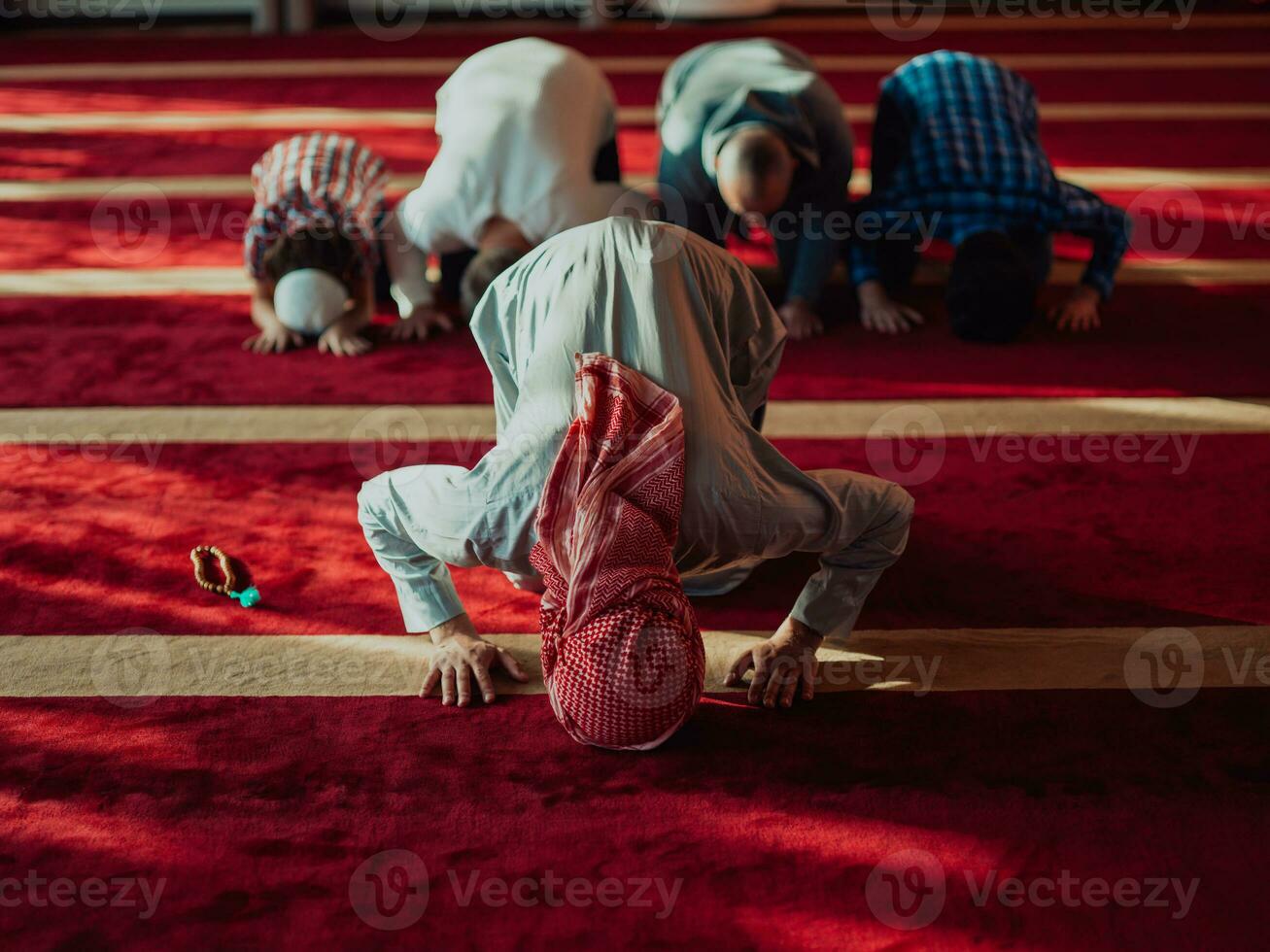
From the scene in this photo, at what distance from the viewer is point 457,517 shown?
1.57 metres

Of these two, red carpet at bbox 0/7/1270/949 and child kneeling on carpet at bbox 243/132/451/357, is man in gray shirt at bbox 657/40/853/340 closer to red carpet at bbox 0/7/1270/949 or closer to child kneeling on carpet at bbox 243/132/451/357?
red carpet at bbox 0/7/1270/949

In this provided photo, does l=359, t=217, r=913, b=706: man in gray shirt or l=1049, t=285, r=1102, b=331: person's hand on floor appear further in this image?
l=1049, t=285, r=1102, b=331: person's hand on floor

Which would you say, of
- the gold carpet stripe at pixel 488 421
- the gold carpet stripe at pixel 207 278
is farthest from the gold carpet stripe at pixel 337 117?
the gold carpet stripe at pixel 488 421

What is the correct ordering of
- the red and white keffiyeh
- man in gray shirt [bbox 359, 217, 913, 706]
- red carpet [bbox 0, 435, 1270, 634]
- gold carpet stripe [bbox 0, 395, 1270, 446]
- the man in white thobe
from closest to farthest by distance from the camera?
1. the red and white keffiyeh
2. man in gray shirt [bbox 359, 217, 913, 706]
3. red carpet [bbox 0, 435, 1270, 634]
4. gold carpet stripe [bbox 0, 395, 1270, 446]
5. the man in white thobe

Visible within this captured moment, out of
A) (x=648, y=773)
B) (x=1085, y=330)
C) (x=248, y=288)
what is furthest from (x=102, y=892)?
(x=1085, y=330)

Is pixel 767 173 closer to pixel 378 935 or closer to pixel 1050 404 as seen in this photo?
pixel 1050 404

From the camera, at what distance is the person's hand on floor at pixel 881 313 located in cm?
295

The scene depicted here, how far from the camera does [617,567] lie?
1.41m

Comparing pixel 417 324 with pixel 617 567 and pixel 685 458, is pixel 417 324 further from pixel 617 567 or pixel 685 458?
pixel 617 567

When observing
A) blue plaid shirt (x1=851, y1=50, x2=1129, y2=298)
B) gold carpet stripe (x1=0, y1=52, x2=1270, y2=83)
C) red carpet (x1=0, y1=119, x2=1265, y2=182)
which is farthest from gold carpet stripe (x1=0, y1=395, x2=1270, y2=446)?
gold carpet stripe (x1=0, y1=52, x2=1270, y2=83)

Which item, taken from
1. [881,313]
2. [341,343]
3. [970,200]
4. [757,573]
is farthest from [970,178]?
[341,343]

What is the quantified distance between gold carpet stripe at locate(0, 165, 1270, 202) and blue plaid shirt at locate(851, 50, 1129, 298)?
27.3 inches

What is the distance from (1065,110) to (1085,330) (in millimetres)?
1975

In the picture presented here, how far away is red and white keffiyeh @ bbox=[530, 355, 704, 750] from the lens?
139cm
